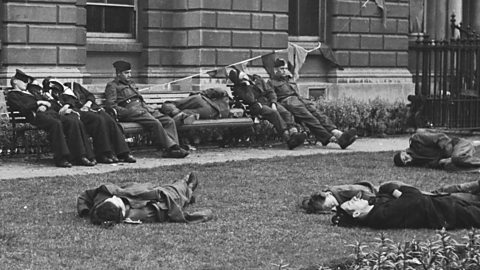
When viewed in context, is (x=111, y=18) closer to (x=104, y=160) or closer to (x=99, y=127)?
(x=99, y=127)

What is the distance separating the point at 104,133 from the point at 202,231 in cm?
553

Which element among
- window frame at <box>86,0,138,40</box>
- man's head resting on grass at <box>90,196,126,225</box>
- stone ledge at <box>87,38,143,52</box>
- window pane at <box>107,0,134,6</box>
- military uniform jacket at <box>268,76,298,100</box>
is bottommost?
man's head resting on grass at <box>90,196,126,225</box>

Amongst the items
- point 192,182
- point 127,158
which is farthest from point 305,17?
point 192,182

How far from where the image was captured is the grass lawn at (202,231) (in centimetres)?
885

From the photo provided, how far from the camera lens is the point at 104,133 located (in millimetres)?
15398

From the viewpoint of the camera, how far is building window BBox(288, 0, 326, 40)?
23.7 metres

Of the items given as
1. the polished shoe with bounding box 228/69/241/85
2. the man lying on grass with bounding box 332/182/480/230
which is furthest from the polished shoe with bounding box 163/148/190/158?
the man lying on grass with bounding box 332/182/480/230

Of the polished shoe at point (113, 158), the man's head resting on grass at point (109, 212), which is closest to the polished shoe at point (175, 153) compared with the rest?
the polished shoe at point (113, 158)

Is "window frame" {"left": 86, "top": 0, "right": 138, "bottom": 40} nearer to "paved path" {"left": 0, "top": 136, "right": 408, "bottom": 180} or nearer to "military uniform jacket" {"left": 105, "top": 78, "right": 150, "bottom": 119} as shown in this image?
"military uniform jacket" {"left": 105, "top": 78, "right": 150, "bottom": 119}

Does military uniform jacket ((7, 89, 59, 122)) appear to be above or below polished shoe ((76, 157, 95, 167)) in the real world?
above

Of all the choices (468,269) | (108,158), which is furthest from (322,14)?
(468,269)

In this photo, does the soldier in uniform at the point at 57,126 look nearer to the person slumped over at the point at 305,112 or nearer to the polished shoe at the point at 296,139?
the polished shoe at the point at 296,139

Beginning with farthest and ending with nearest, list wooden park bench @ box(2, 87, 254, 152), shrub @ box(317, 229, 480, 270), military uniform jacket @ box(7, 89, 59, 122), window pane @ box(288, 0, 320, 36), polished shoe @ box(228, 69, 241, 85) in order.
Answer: window pane @ box(288, 0, 320, 36) → polished shoe @ box(228, 69, 241, 85) → wooden park bench @ box(2, 87, 254, 152) → military uniform jacket @ box(7, 89, 59, 122) → shrub @ box(317, 229, 480, 270)

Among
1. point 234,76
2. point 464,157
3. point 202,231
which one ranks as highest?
point 234,76
